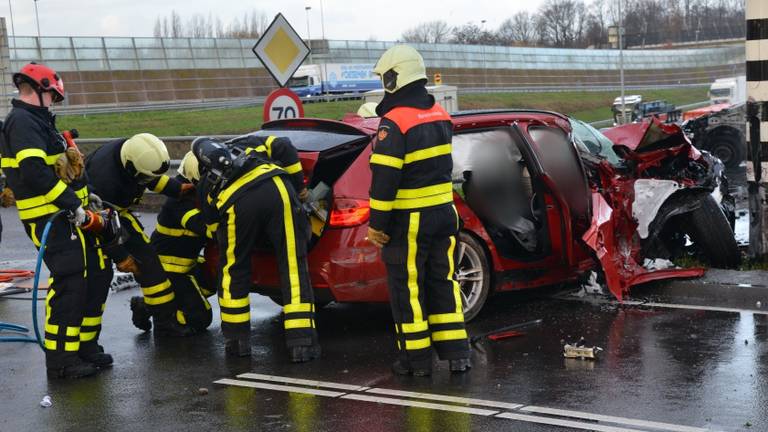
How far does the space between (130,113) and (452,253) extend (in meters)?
34.5

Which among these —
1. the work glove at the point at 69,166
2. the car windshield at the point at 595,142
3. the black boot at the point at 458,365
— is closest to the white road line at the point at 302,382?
the black boot at the point at 458,365

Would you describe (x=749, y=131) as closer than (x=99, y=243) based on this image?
No

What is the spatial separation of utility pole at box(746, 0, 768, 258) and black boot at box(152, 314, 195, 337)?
494 centimetres

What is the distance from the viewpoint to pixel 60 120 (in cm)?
3538

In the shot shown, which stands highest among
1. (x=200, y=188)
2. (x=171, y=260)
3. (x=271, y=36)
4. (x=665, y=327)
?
(x=271, y=36)

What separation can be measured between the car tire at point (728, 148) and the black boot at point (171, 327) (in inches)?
583

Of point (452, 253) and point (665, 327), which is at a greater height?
point (452, 253)

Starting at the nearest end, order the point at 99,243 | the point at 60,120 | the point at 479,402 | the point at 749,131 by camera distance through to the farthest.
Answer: the point at 479,402, the point at 99,243, the point at 749,131, the point at 60,120

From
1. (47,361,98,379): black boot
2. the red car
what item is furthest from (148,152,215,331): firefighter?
(47,361,98,379): black boot

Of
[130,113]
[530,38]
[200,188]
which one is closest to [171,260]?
[200,188]

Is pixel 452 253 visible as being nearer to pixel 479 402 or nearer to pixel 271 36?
pixel 479 402

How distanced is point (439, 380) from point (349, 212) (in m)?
1.41

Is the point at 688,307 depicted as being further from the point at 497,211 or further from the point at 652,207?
the point at 497,211

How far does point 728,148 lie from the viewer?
66.0 ft
